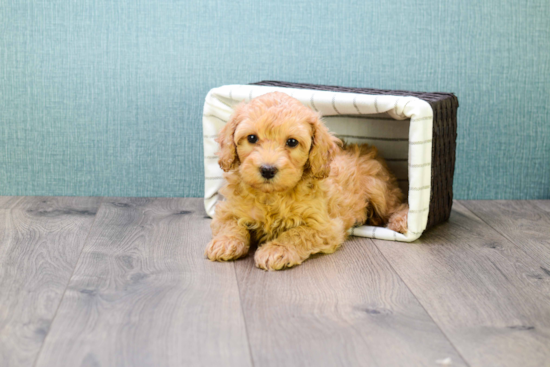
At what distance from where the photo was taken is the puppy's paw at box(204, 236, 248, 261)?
2426mm

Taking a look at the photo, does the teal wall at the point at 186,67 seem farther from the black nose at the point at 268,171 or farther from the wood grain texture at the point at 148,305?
the black nose at the point at 268,171

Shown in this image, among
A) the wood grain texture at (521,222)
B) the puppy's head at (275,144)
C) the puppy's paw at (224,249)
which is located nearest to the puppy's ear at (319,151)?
the puppy's head at (275,144)

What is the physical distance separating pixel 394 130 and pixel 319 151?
2.83 ft

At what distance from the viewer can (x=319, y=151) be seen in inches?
95.0

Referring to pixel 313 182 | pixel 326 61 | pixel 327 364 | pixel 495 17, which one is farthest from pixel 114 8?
pixel 327 364

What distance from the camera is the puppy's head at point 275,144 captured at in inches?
91.1

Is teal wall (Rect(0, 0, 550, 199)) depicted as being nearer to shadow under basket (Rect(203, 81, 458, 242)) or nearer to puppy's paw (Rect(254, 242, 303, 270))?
shadow under basket (Rect(203, 81, 458, 242))

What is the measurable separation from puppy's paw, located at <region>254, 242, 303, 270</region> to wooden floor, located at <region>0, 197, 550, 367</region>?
38 mm

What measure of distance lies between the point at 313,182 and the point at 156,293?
31.3 inches

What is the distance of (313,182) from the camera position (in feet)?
8.29

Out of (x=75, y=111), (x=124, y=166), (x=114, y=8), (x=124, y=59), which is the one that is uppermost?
(x=114, y=8)

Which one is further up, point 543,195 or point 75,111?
point 75,111

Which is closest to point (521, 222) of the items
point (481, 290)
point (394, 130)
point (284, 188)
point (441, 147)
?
point (441, 147)

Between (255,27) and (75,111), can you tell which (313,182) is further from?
(75,111)
